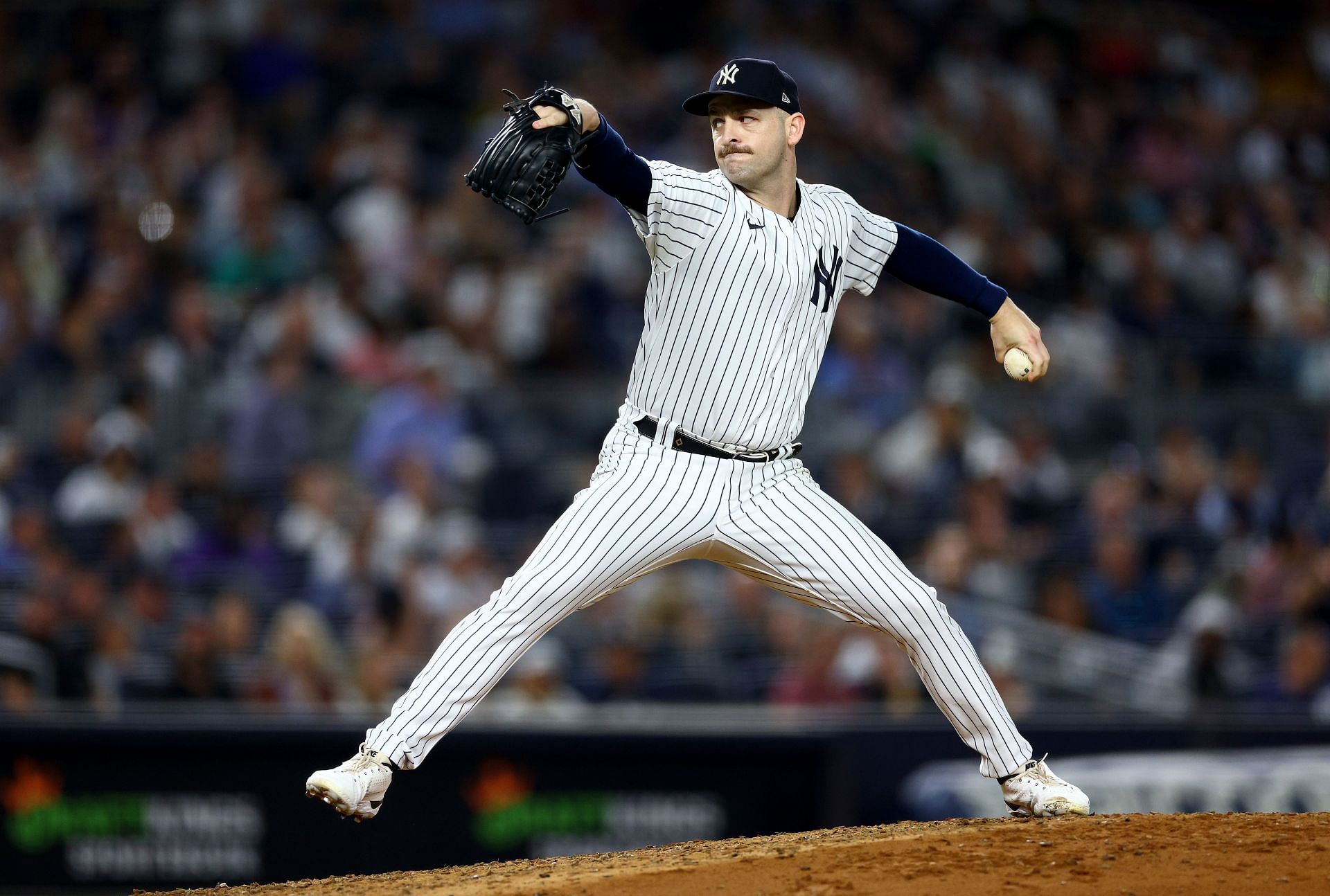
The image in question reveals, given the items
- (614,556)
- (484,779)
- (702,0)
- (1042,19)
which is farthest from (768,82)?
(1042,19)

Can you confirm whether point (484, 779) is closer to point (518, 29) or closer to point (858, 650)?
point (858, 650)

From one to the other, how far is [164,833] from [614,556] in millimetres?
4300

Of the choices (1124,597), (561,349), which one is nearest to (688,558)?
(1124,597)

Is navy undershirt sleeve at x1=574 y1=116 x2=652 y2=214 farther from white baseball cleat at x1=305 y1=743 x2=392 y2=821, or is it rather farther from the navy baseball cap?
white baseball cleat at x1=305 y1=743 x2=392 y2=821

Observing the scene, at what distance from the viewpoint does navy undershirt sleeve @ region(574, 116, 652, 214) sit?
3766 millimetres

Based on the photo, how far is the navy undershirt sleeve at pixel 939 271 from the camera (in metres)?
4.38

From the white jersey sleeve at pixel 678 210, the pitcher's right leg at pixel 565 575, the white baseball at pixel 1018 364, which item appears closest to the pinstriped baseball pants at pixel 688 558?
the pitcher's right leg at pixel 565 575

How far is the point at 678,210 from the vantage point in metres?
3.86

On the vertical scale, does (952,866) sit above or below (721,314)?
below

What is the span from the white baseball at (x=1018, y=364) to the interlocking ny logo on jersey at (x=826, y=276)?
48 cm

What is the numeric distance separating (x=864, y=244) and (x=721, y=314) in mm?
563

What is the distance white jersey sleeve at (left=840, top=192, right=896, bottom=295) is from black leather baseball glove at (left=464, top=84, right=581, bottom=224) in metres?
0.89

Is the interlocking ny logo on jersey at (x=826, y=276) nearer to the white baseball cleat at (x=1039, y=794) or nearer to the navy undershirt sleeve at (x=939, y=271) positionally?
the navy undershirt sleeve at (x=939, y=271)

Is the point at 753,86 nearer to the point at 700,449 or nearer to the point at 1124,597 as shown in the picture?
the point at 700,449
